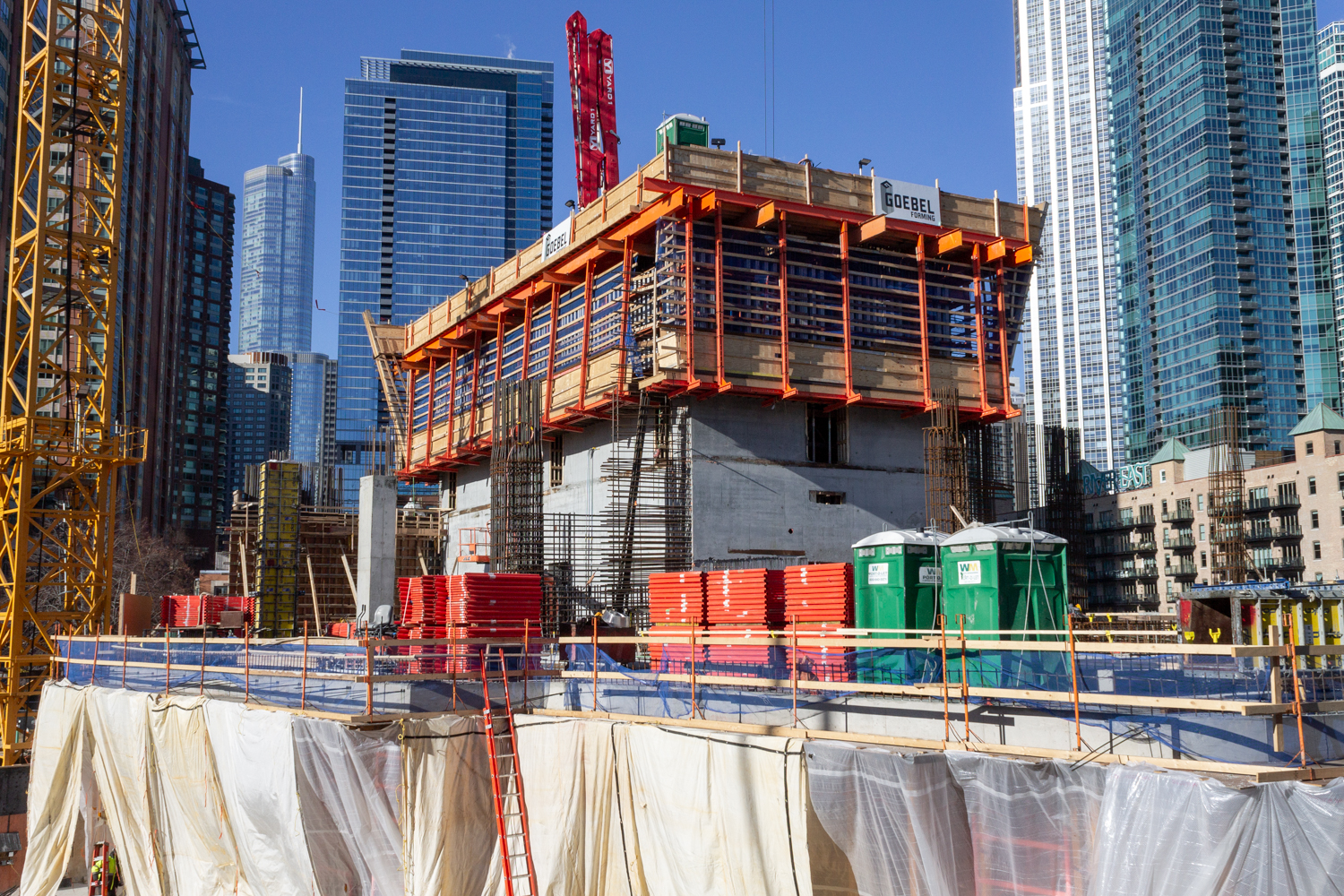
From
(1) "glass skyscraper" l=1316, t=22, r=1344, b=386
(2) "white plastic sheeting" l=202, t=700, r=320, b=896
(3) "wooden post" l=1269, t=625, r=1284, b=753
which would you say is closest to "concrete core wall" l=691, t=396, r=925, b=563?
(2) "white plastic sheeting" l=202, t=700, r=320, b=896

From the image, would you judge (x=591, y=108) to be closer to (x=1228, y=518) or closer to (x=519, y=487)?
(x=519, y=487)

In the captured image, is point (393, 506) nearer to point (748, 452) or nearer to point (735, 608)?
point (748, 452)

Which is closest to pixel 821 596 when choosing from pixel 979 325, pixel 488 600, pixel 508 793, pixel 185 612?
pixel 508 793

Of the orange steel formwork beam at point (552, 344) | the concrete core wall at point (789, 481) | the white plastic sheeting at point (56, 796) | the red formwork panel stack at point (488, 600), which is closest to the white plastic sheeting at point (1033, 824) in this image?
the red formwork panel stack at point (488, 600)

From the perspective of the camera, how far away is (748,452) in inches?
1431

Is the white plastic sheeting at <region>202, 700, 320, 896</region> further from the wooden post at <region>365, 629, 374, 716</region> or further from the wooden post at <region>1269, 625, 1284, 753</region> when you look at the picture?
the wooden post at <region>1269, 625, 1284, 753</region>

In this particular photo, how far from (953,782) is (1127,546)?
9736 centimetres

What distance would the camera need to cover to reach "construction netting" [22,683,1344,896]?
9484mm

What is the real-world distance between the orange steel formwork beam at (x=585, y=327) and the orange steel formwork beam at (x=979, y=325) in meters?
13.4

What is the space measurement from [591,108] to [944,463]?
1300 inches

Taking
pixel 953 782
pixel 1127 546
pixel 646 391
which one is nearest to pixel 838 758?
pixel 953 782

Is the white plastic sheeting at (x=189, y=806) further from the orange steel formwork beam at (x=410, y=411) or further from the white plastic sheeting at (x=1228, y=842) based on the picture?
the orange steel formwork beam at (x=410, y=411)

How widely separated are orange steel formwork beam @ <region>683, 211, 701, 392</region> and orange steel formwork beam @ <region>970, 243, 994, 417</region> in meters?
10.5

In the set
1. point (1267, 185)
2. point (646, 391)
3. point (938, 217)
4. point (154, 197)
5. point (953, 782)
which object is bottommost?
point (953, 782)
